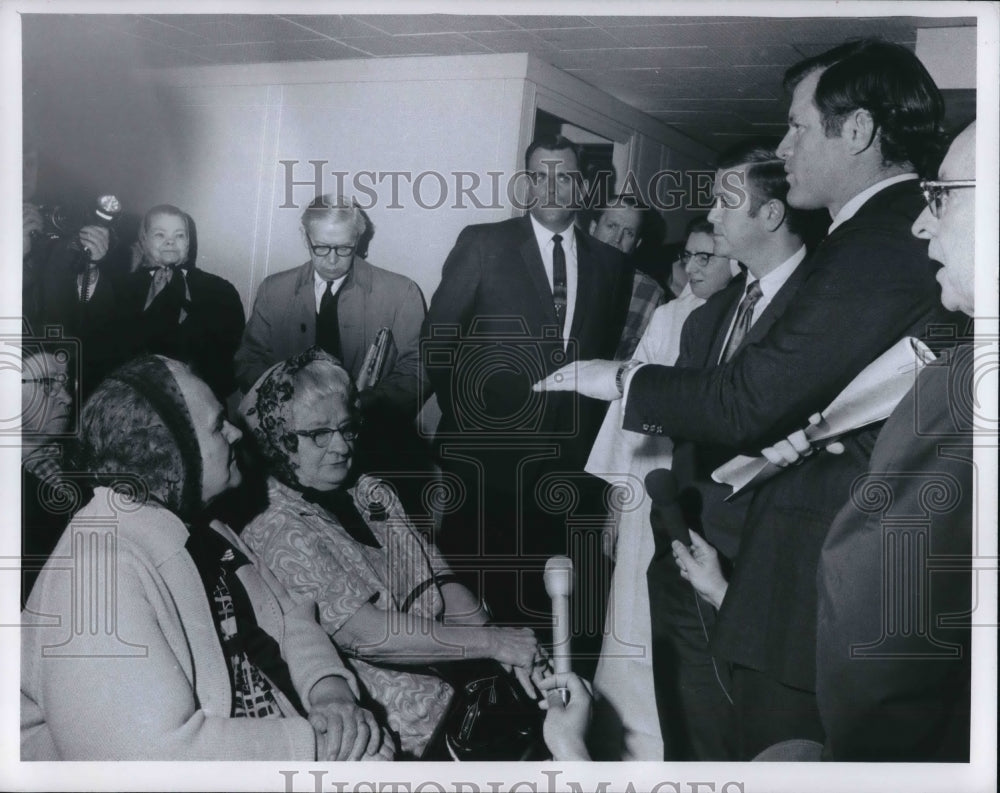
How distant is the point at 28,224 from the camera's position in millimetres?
2928

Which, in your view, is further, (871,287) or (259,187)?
(259,187)

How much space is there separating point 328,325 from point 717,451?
3.75 feet

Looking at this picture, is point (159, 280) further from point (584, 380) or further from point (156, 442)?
point (584, 380)

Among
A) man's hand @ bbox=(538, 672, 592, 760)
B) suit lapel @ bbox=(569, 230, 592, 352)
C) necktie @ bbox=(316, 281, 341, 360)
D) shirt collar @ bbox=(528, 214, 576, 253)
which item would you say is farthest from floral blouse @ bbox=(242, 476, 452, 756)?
shirt collar @ bbox=(528, 214, 576, 253)

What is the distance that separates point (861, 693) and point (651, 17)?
1934mm

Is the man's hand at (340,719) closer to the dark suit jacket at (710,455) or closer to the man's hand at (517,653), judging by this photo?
the man's hand at (517,653)

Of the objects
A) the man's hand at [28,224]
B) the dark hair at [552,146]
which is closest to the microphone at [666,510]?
the dark hair at [552,146]

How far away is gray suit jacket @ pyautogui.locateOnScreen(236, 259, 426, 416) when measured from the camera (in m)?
2.93

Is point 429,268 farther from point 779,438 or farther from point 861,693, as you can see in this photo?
point 861,693

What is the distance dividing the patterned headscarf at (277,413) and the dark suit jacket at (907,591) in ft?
4.69

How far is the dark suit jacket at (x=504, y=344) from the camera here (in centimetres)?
293

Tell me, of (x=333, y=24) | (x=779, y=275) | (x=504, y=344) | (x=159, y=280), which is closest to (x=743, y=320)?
(x=779, y=275)

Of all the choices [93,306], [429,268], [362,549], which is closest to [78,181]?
[93,306]

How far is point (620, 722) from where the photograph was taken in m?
2.97
